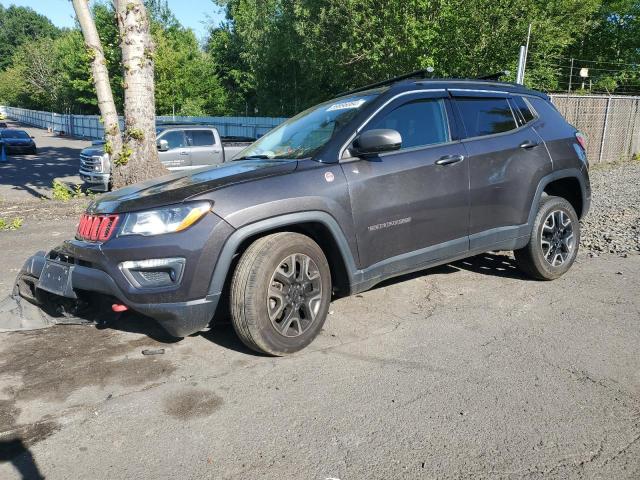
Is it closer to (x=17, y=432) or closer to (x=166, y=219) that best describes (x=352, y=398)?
(x=166, y=219)

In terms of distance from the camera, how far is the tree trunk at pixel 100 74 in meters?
9.70

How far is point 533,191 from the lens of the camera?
5.00m

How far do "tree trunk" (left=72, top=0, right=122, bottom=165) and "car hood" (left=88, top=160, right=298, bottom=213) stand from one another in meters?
6.24

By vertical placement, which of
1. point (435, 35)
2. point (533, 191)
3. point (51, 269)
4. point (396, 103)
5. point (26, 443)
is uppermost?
point (435, 35)

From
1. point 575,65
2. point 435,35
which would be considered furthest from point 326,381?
point 575,65

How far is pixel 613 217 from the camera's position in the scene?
809cm

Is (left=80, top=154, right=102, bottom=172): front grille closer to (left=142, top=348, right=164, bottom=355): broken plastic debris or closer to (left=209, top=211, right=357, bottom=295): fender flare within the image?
(left=142, top=348, right=164, bottom=355): broken plastic debris

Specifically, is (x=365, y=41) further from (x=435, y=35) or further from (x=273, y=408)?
(x=273, y=408)

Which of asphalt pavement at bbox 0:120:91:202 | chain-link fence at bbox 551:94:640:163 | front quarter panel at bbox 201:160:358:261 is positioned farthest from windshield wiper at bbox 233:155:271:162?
chain-link fence at bbox 551:94:640:163

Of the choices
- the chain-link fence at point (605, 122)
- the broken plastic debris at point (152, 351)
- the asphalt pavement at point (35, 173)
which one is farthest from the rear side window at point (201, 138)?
the broken plastic debris at point (152, 351)

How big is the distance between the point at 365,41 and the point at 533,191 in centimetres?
1739

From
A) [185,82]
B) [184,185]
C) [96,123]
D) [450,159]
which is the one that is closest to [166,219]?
[184,185]

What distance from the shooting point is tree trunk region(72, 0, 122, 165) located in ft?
31.8

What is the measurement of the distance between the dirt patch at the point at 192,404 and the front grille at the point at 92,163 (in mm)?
11589
